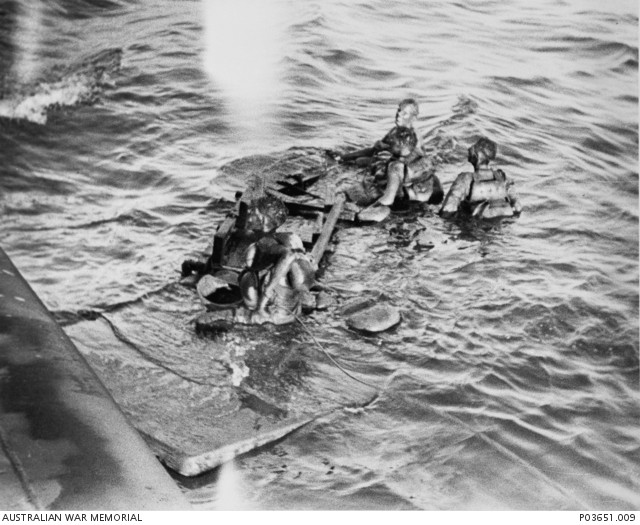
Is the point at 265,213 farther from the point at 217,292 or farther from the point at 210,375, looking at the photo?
the point at 210,375

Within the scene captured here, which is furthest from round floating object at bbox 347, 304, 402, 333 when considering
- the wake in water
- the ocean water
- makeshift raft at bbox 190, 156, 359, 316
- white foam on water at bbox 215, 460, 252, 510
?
the wake in water

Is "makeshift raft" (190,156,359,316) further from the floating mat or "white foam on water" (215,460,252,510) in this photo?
"white foam on water" (215,460,252,510)

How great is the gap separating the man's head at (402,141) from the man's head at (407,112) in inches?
1.8

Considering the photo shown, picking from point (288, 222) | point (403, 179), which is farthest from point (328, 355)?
point (403, 179)

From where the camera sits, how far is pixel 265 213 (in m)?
5.47

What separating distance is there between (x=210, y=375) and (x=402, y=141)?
9.04 ft

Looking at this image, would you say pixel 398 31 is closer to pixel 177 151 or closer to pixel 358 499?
pixel 177 151

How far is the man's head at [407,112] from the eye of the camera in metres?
7.11

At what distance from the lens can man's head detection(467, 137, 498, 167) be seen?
6859 mm

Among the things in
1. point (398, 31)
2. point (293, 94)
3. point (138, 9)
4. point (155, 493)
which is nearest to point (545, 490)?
point (155, 493)

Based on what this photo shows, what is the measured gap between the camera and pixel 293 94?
7.65 m

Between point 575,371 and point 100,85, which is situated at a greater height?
point 100,85

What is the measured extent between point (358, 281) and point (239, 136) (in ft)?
6.03

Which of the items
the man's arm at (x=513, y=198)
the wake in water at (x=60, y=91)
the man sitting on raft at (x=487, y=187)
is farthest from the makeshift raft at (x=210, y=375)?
the wake in water at (x=60, y=91)
